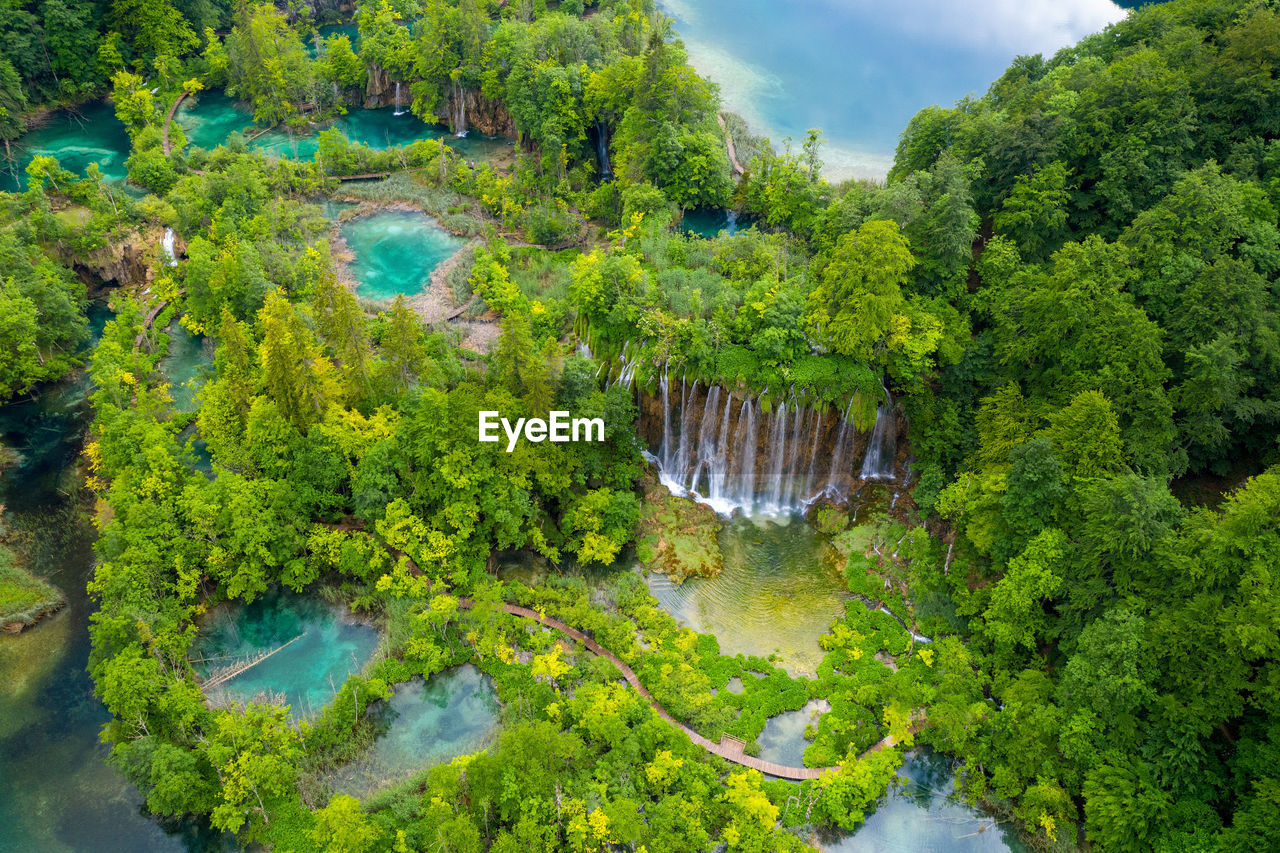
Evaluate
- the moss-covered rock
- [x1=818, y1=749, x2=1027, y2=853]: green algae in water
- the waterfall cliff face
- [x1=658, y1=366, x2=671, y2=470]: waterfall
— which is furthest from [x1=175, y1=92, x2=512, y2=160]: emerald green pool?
[x1=818, y1=749, x2=1027, y2=853]: green algae in water

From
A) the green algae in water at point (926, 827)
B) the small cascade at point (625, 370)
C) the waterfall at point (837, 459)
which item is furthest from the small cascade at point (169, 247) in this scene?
the green algae in water at point (926, 827)

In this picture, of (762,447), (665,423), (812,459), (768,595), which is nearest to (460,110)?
(665,423)

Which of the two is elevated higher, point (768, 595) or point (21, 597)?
point (768, 595)

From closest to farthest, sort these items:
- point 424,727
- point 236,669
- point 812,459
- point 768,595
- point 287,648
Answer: point 424,727, point 236,669, point 287,648, point 768,595, point 812,459

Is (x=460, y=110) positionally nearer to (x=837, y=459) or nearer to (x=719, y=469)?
(x=719, y=469)

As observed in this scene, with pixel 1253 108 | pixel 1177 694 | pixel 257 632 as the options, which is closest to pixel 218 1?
pixel 257 632

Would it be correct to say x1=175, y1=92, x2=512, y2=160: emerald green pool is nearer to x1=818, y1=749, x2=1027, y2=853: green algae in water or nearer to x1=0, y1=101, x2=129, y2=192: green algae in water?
x1=0, y1=101, x2=129, y2=192: green algae in water

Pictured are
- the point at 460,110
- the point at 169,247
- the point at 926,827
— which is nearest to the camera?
the point at 926,827

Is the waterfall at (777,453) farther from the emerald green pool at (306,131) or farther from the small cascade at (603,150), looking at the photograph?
the emerald green pool at (306,131)
